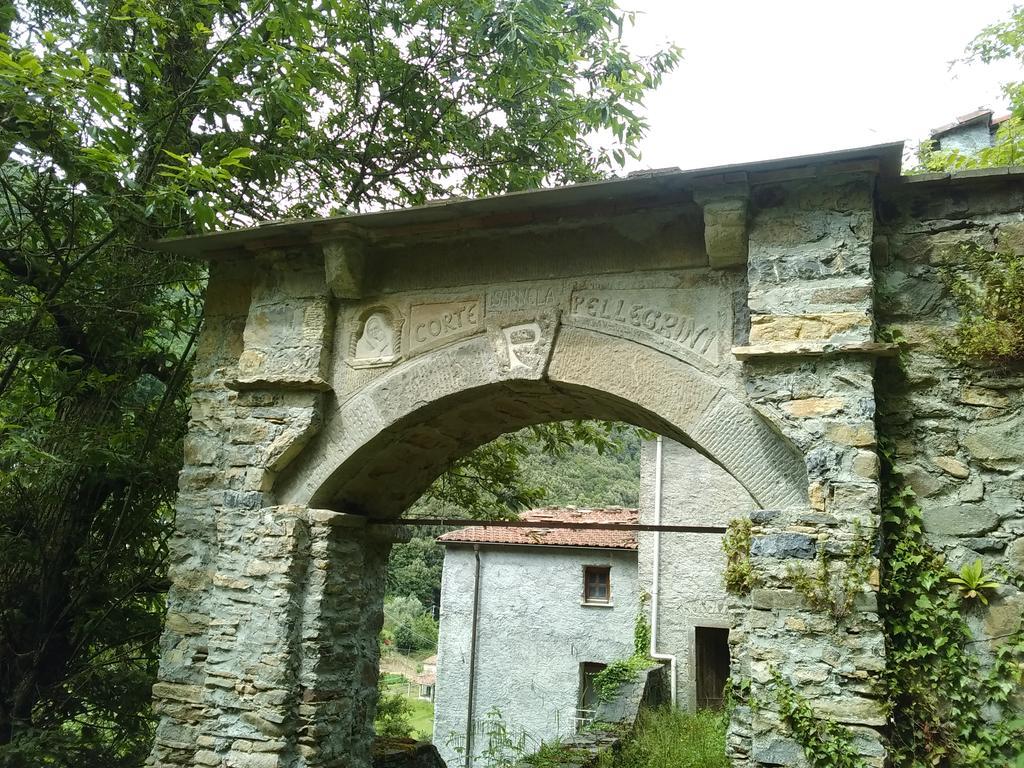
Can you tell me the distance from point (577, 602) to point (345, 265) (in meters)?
11.3

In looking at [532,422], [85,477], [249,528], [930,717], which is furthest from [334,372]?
[930,717]

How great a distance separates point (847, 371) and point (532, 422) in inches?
88.8

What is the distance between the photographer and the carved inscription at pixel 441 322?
418cm

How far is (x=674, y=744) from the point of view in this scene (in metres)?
7.47

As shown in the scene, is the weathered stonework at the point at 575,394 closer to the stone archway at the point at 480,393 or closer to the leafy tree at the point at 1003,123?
the stone archway at the point at 480,393

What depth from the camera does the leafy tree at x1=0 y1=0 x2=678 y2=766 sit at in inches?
185

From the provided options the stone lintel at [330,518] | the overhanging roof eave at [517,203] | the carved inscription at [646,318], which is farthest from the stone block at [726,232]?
the stone lintel at [330,518]

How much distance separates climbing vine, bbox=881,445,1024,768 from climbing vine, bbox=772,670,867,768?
0.67ft

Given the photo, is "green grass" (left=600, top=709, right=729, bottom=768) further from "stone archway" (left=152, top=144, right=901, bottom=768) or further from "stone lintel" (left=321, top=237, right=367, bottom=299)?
"stone lintel" (left=321, top=237, right=367, bottom=299)

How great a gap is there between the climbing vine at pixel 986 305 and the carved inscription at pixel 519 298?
1.85 m

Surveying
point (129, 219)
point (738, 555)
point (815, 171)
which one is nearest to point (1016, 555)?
point (738, 555)

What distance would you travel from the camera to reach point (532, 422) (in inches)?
200

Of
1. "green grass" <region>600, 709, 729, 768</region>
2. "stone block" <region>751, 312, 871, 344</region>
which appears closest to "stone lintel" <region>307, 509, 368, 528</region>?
"stone block" <region>751, 312, 871, 344</region>

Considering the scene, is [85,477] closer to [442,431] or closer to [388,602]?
[442,431]
